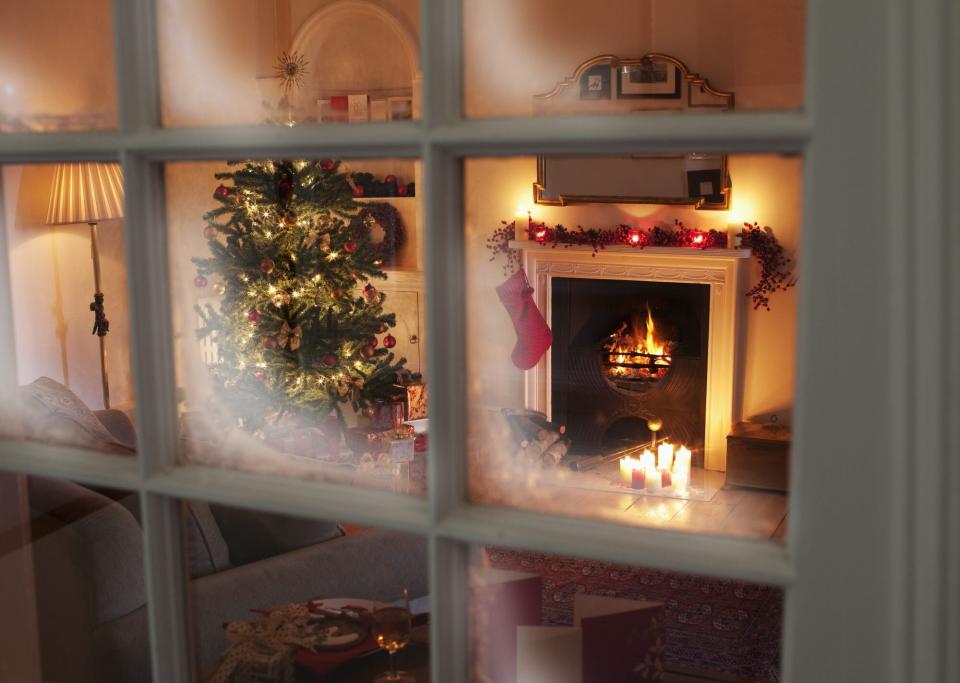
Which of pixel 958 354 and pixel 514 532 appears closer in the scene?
pixel 958 354

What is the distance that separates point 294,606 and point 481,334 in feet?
1.11

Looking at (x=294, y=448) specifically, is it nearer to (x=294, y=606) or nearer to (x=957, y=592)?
(x=294, y=606)

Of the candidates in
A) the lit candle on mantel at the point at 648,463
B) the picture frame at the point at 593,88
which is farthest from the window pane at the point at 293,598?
the lit candle on mantel at the point at 648,463

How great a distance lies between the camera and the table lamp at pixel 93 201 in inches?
33.1

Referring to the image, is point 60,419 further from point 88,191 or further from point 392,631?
point 392,631

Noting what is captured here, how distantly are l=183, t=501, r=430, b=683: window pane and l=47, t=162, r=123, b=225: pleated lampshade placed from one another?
11.1 inches

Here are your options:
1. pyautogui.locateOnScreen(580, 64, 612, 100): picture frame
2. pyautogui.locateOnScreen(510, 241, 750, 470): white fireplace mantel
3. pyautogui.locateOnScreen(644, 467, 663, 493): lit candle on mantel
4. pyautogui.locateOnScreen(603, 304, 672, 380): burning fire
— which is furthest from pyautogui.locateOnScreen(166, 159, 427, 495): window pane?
pyautogui.locateOnScreen(603, 304, 672, 380): burning fire

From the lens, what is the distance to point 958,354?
54 centimetres

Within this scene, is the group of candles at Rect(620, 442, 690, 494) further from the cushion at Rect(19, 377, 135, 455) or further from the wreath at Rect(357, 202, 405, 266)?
the cushion at Rect(19, 377, 135, 455)

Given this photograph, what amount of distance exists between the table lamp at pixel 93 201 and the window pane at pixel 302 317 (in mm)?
66

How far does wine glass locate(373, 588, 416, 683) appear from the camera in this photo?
2.77 ft

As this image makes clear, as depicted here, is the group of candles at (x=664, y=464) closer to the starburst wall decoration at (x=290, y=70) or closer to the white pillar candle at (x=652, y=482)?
the white pillar candle at (x=652, y=482)

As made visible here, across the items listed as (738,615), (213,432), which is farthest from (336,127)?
(738,615)

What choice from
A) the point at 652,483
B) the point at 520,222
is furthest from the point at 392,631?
the point at 652,483
